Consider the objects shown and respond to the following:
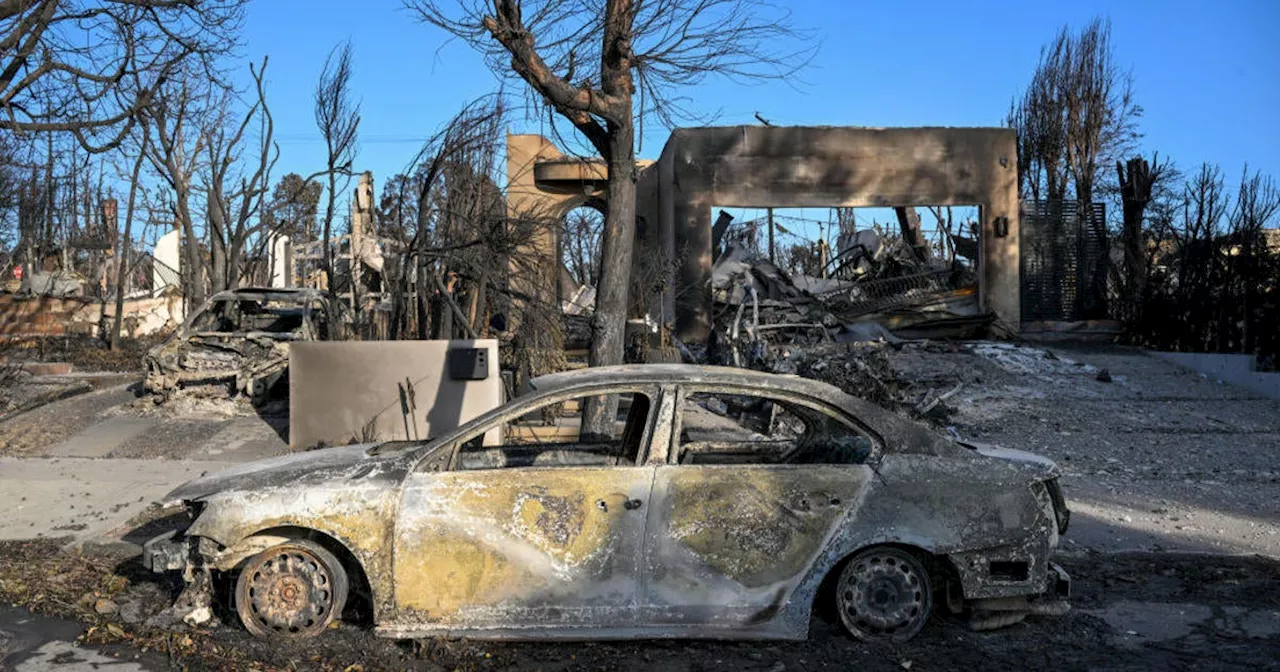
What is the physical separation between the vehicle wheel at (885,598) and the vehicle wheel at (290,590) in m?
2.55

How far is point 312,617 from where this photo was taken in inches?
188

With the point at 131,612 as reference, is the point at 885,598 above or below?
above

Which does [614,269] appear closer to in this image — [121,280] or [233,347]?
[233,347]

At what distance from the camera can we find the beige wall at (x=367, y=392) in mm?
10039

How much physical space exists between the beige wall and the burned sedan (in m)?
5.01

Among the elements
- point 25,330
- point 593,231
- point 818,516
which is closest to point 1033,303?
point 593,231

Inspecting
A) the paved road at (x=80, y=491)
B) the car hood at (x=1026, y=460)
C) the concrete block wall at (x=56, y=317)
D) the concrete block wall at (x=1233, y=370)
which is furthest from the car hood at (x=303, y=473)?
the concrete block wall at (x=56, y=317)

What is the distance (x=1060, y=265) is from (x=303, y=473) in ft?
63.4

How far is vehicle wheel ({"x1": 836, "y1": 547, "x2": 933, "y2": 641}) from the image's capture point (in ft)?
15.8

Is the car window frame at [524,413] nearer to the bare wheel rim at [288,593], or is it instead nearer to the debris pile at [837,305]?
the bare wheel rim at [288,593]

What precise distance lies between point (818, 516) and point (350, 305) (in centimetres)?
1178

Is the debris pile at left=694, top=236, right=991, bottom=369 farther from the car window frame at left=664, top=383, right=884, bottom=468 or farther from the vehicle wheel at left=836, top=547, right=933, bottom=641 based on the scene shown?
the vehicle wheel at left=836, top=547, right=933, bottom=641

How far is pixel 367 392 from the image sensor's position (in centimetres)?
1014

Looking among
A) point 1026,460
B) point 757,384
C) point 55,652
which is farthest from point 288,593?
point 1026,460
